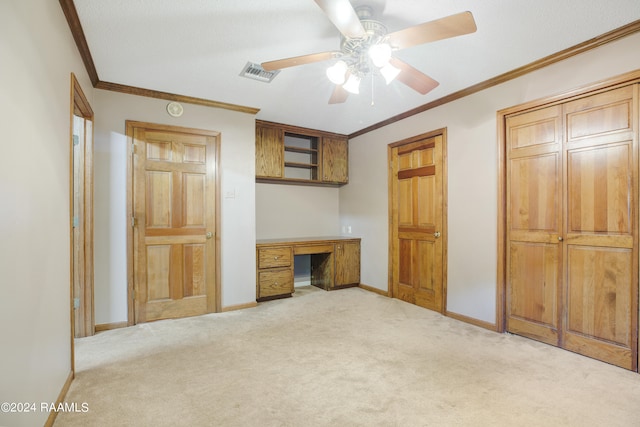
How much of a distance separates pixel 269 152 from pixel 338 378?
3158 millimetres

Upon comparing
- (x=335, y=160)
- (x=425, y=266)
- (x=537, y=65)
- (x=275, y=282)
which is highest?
(x=537, y=65)

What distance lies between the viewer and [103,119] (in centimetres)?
323

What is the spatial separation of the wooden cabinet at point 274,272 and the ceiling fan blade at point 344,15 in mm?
2922

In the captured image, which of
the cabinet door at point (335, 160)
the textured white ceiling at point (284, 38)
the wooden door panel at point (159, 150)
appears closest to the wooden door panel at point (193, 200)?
the wooden door panel at point (159, 150)

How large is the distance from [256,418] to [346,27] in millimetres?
2232

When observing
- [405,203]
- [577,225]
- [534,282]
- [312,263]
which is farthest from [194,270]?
[577,225]

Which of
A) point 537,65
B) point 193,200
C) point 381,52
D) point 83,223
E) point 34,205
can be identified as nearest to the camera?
point 34,205

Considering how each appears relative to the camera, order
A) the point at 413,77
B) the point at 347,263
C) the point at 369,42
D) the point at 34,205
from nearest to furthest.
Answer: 1. the point at 34,205
2. the point at 369,42
3. the point at 413,77
4. the point at 347,263

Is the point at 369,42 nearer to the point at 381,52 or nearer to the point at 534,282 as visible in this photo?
the point at 381,52

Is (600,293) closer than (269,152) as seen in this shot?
Yes

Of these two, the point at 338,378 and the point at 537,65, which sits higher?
the point at 537,65

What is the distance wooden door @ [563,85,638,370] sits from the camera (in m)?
2.31

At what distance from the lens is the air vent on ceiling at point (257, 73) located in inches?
112

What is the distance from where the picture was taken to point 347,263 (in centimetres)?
486
